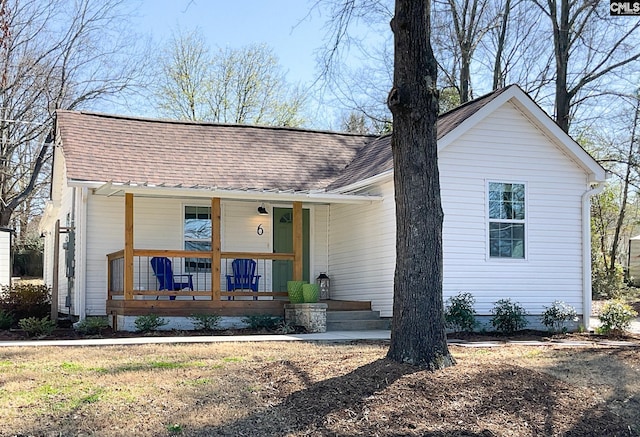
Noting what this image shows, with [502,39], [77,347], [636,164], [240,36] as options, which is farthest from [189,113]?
[77,347]

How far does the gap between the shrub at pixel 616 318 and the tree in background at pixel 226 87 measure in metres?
19.7

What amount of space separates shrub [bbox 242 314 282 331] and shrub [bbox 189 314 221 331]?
590mm

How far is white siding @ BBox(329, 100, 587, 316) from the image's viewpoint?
492 inches

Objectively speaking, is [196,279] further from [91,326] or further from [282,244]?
[91,326]

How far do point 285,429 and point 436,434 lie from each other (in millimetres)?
1176

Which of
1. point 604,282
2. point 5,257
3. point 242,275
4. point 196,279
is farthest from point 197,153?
Result: point 604,282

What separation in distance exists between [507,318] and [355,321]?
2.65 meters

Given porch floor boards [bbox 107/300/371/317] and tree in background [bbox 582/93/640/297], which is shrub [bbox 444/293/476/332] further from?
tree in background [bbox 582/93/640/297]

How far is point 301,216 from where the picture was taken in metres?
12.8

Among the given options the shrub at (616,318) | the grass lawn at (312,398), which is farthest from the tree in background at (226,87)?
the grass lawn at (312,398)

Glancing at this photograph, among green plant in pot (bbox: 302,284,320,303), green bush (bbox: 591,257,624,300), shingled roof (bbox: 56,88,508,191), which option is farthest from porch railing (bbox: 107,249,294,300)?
green bush (bbox: 591,257,624,300)

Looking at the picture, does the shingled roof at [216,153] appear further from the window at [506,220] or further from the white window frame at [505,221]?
the window at [506,220]

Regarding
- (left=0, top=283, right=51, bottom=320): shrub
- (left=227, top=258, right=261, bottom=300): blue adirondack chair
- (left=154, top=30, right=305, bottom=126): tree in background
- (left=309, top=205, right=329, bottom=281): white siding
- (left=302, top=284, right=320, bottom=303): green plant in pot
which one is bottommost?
(left=0, top=283, right=51, bottom=320): shrub

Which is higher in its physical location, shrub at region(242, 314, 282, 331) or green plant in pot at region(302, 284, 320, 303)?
green plant in pot at region(302, 284, 320, 303)
